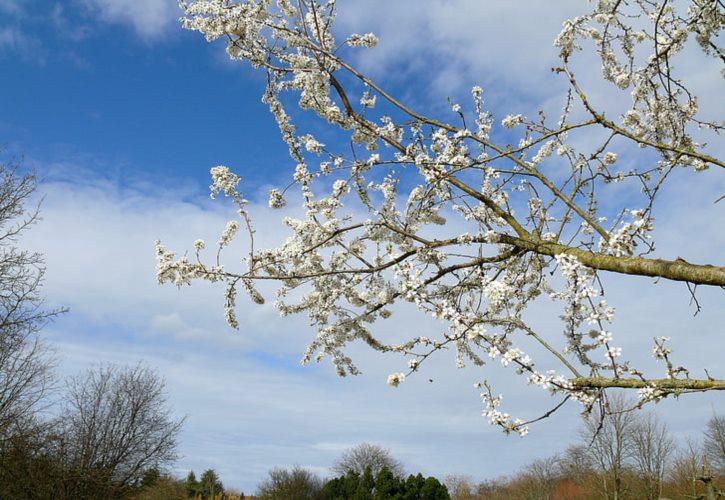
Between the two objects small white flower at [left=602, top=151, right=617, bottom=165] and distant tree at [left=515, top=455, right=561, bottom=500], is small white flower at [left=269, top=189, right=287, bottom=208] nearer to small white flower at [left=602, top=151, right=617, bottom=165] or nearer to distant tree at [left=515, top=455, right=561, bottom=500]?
small white flower at [left=602, top=151, right=617, bottom=165]

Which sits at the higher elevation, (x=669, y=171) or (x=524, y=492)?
(x=669, y=171)

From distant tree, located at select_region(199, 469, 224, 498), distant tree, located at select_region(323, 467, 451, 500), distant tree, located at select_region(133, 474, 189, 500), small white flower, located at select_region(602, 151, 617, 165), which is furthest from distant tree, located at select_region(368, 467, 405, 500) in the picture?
small white flower, located at select_region(602, 151, 617, 165)

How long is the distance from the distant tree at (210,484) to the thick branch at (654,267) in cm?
4166

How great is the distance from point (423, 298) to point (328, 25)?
208 centimetres

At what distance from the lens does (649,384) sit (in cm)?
267

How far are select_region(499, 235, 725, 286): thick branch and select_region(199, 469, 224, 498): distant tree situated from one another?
Result: 137 ft

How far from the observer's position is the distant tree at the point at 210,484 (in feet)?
131

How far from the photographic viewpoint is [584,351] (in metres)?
3.80

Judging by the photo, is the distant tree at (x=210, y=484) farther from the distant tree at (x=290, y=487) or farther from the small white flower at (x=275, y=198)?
the small white flower at (x=275, y=198)

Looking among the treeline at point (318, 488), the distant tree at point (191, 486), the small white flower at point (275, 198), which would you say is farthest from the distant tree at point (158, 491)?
the small white flower at point (275, 198)

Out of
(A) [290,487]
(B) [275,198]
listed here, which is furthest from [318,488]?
(B) [275,198]

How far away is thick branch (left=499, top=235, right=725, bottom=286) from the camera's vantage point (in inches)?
104

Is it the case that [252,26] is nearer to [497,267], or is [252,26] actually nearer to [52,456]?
[497,267]

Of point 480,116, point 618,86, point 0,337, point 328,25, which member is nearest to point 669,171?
point 618,86
